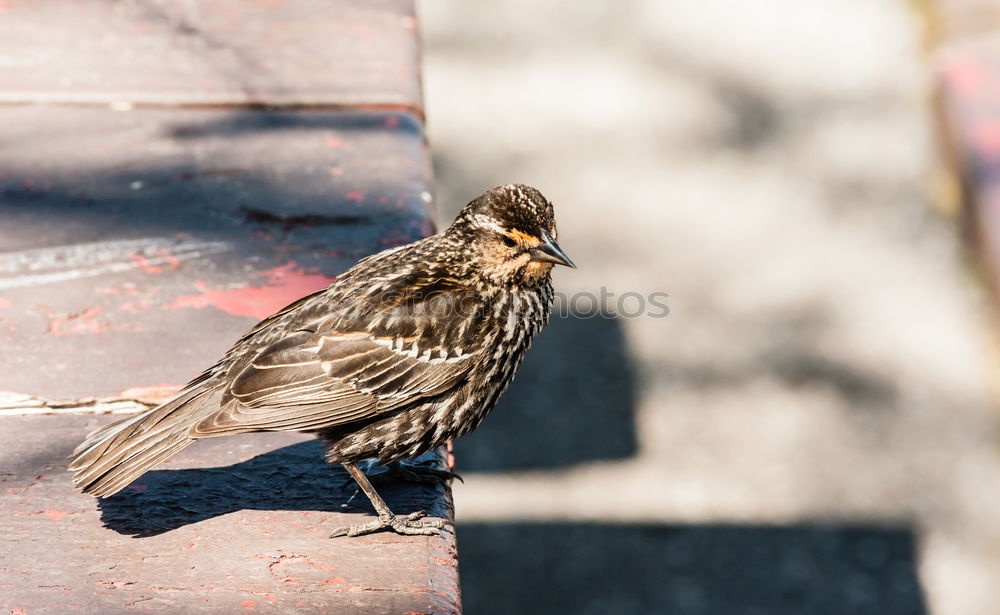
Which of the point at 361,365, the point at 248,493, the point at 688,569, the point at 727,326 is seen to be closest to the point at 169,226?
the point at 361,365

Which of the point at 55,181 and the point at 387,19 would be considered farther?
the point at 387,19

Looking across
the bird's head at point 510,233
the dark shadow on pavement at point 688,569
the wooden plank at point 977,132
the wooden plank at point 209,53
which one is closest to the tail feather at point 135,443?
the bird's head at point 510,233

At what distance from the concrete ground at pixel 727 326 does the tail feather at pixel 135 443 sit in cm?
263

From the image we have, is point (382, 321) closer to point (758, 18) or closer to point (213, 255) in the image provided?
point (213, 255)

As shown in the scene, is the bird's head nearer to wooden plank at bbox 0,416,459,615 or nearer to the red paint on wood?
wooden plank at bbox 0,416,459,615

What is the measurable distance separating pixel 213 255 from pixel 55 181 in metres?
0.61

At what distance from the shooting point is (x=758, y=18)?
8.48 metres

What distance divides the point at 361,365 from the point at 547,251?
0.64 m

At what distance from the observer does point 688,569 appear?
512cm

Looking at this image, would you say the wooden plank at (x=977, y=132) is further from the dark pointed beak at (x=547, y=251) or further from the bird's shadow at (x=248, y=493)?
the bird's shadow at (x=248, y=493)

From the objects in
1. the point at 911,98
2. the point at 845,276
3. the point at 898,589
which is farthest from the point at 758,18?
the point at 898,589

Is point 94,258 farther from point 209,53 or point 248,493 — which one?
point 209,53

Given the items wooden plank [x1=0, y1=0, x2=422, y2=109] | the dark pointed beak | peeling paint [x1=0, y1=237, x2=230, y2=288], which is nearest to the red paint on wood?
peeling paint [x1=0, y1=237, x2=230, y2=288]

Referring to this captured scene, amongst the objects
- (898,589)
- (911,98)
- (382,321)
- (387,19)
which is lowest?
(898,589)
